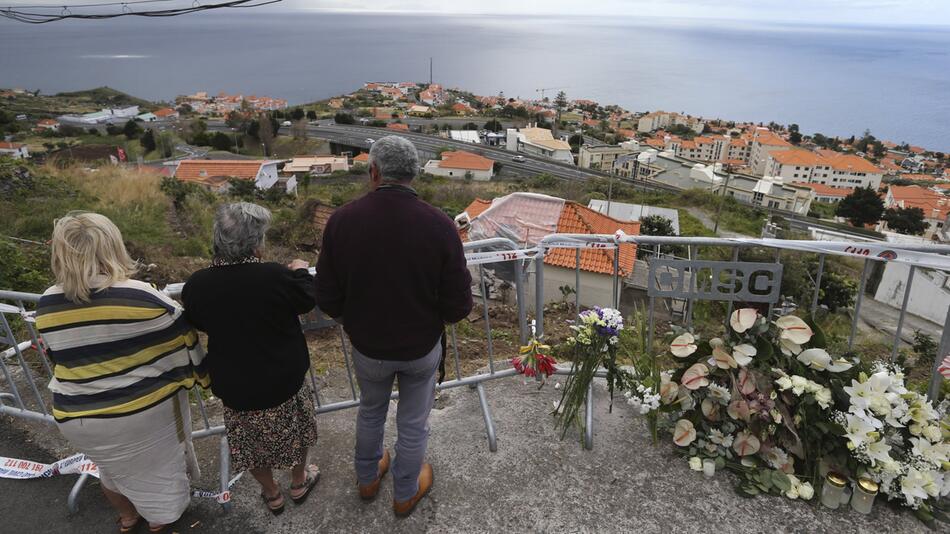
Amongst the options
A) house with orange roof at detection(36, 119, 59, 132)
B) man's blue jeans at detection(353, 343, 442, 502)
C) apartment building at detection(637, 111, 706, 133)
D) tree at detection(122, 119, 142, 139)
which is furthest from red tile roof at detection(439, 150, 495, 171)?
apartment building at detection(637, 111, 706, 133)

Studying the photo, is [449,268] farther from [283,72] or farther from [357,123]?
[283,72]

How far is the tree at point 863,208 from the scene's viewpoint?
36469 millimetres

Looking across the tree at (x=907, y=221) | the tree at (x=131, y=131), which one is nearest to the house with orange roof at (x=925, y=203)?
the tree at (x=907, y=221)

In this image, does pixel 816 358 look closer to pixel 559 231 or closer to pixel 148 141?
pixel 559 231

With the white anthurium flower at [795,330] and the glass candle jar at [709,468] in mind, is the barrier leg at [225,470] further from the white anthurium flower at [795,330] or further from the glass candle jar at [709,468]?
the white anthurium flower at [795,330]

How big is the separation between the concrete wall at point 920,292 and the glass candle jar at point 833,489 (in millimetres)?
5739

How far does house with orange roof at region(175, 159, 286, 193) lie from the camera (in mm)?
22242

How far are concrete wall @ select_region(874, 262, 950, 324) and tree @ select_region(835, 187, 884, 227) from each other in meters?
24.8

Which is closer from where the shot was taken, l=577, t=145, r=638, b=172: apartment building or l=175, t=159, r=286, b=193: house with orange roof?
l=175, t=159, r=286, b=193: house with orange roof

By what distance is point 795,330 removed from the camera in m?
2.60

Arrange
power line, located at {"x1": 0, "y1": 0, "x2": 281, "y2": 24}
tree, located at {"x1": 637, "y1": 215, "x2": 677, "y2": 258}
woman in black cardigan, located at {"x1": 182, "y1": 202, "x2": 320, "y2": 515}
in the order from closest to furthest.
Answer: woman in black cardigan, located at {"x1": 182, "y1": 202, "x2": 320, "y2": 515}, power line, located at {"x1": 0, "y1": 0, "x2": 281, "y2": 24}, tree, located at {"x1": 637, "y1": 215, "x2": 677, "y2": 258}

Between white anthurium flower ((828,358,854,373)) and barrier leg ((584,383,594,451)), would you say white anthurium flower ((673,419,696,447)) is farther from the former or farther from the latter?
white anthurium flower ((828,358,854,373))

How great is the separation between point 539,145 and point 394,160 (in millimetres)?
51500

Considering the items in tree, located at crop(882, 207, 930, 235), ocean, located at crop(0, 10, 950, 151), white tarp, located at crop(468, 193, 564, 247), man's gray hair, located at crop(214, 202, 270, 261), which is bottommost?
tree, located at crop(882, 207, 930, 235)
